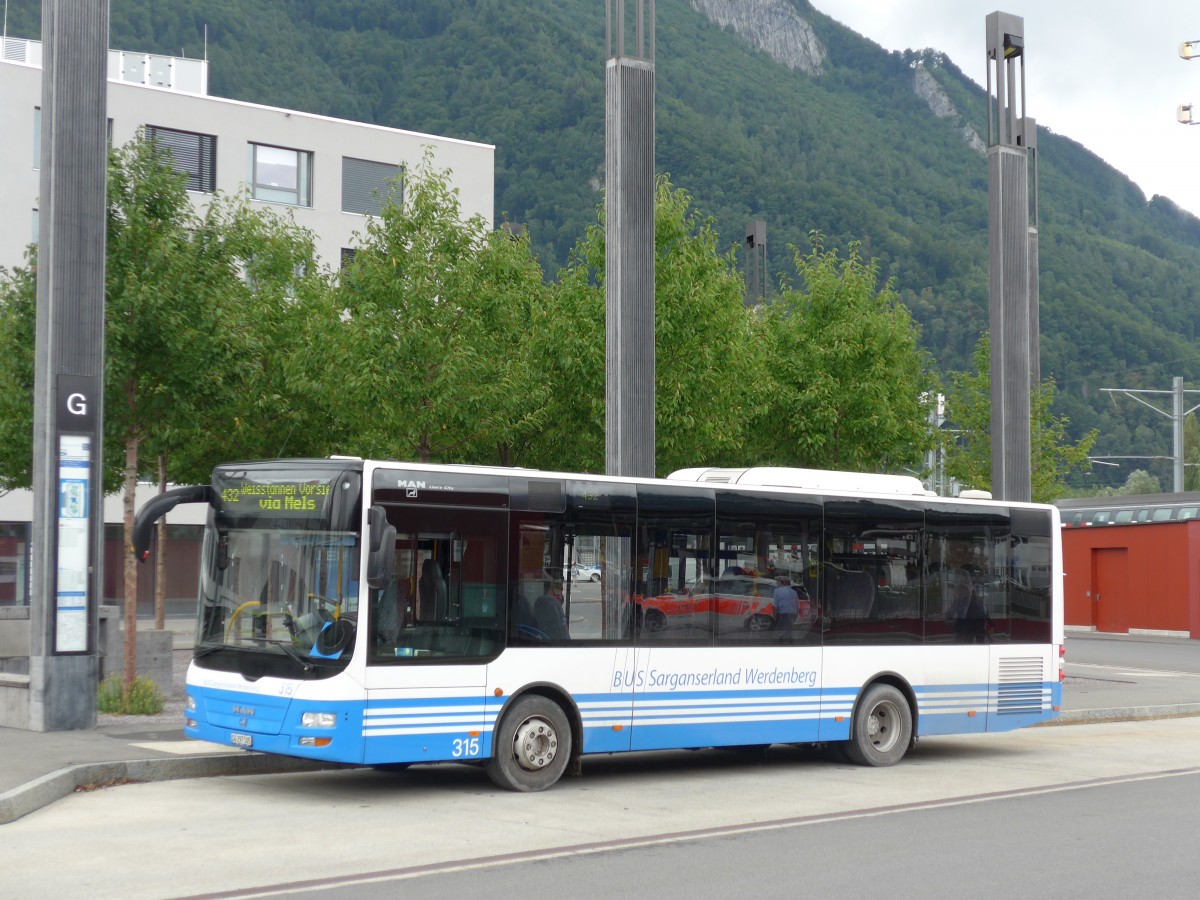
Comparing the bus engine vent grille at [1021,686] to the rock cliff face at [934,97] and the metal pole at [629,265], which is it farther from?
the rock cliff face at [934,97]

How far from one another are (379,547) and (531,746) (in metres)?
2.40

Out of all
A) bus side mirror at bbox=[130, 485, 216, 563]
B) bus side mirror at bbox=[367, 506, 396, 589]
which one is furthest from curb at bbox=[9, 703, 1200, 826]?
bus side mirror at bbox=[367, 506, 396, 589]

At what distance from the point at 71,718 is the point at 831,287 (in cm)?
1928

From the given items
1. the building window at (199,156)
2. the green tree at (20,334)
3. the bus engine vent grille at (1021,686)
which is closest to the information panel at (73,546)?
the green tree at (20,334)

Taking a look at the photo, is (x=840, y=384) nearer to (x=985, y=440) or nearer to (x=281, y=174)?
(x=985, y=440)

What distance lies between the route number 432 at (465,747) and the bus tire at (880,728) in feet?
14.3

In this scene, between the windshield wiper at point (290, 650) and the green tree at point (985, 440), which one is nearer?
the windshield wiper at point (290, 650)

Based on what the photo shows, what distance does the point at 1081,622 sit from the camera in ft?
167

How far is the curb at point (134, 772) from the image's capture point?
35.3 feet

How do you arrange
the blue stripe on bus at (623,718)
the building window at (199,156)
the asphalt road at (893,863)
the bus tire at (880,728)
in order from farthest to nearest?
the building window at (199,156)
the bus tire at (880,728)
the blue stripe on bus at (623,718)
the asphalt road at (893,863)

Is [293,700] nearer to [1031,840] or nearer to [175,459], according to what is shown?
[1031,840]

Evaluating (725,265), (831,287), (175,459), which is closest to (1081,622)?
(831,287)

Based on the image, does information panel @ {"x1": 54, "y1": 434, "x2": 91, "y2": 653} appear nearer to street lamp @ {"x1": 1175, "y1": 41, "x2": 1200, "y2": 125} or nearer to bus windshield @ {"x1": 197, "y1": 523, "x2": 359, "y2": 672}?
bus windshield @ {"x1": 197, "y1": 523, "x2": 359, "y2": 672}

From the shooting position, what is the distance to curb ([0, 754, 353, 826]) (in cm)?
1075
